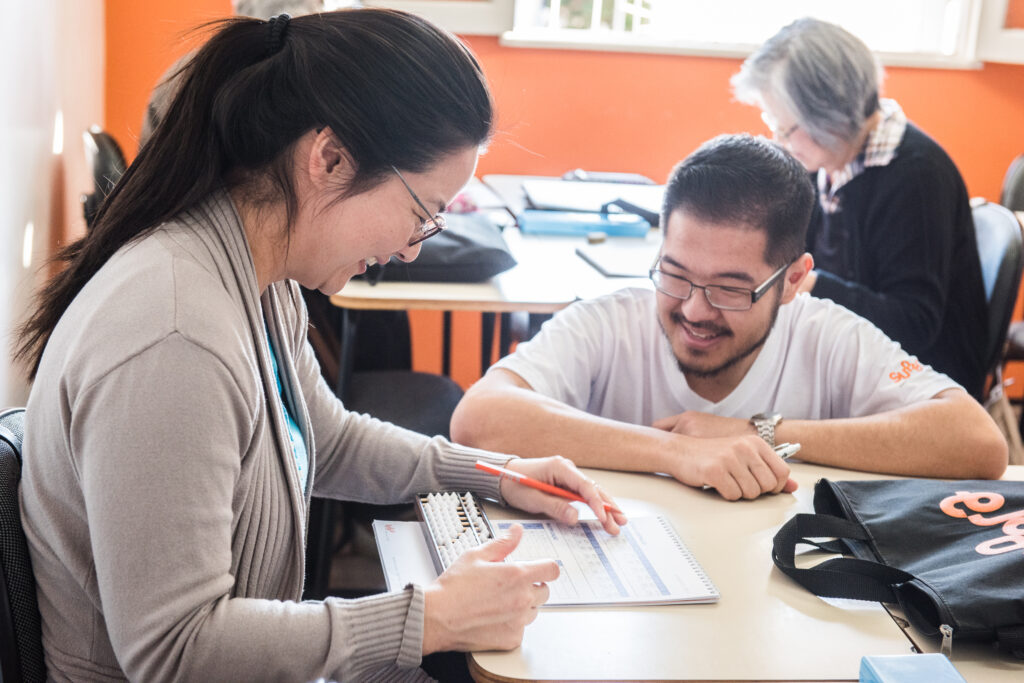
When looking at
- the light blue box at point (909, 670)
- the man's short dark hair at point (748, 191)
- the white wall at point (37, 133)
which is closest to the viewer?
the light blue box at point (909, 670)

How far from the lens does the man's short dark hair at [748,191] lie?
157 cm

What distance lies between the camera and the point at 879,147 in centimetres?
242

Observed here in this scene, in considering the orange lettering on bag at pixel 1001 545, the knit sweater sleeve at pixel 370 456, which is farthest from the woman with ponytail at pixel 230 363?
the orange lettering on bag at pixel 1001 545

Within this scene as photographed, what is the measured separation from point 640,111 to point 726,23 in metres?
0.42

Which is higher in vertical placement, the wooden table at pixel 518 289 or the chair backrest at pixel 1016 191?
the chair backrest at pixel 1016 191

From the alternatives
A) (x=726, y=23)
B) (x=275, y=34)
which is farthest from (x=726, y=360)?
(x=726, y=23)

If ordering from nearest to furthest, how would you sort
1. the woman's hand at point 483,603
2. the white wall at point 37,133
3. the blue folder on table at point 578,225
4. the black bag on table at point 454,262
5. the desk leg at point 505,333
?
the woman's hand at point 483,603
the white wall at point 37,133
the black bag on table at point 454,262
the blue folder on table at point 578,225
the desk leg at point 505,333

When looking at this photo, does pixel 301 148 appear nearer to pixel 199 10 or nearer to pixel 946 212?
pixel 946 212

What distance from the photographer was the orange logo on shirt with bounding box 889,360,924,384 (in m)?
1.58

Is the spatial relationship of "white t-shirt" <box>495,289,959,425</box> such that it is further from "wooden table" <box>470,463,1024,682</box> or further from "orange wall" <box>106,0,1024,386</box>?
"orange wall" <box>106,0,1024,386</box>

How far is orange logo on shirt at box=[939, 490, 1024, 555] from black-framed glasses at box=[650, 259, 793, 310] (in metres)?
0.44

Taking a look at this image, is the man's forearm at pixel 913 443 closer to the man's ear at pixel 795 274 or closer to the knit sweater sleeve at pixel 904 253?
the man's ear at pixel 795 274

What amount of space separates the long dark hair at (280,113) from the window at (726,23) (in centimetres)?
257

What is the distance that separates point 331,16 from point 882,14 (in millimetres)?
3106
